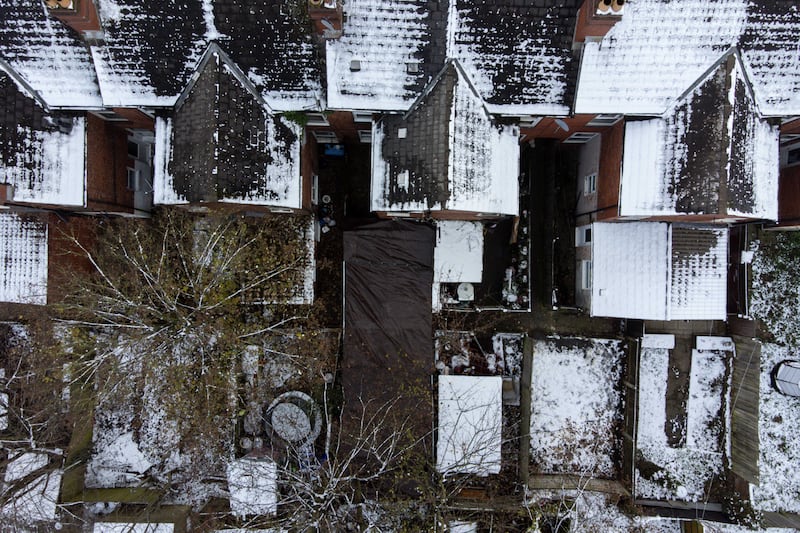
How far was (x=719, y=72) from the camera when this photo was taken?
14.9 metres

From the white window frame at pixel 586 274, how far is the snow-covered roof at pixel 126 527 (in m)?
20.7

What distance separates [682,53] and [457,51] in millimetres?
7404

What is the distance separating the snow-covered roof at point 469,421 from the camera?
19.1 metres

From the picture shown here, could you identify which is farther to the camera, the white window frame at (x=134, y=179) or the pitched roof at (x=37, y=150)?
the white window frame at (x=134, y=179)

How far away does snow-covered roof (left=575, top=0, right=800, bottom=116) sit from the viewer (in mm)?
14359

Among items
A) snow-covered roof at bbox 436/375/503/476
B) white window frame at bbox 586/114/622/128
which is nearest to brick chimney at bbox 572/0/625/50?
white window frame at bbox 586/114/622/128

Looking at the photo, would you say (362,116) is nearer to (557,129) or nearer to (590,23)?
(557,129)

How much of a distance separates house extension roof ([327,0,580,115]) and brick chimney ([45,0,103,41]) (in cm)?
758

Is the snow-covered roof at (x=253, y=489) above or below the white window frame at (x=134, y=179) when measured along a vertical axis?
below

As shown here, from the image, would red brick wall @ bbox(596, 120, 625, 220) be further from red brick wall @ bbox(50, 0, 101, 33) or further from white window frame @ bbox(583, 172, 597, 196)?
red brick wall @ bbox(50, 0, 101, 33)

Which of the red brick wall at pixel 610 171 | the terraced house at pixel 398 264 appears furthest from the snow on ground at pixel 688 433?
the red brick wall at pixel 610 171

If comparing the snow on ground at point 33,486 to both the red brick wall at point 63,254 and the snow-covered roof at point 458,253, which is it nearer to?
the red brick wall at point 63,254

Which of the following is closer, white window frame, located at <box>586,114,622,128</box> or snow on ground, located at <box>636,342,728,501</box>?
white window frame, located at <box>586,114,622,128</box>

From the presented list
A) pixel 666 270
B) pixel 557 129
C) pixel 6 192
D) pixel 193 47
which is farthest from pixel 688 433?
pixel 6 192
